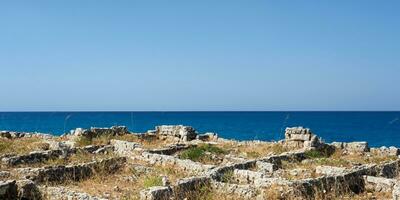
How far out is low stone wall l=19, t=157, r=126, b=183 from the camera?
14867 mm

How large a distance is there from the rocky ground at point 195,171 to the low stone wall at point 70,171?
0.09 ft

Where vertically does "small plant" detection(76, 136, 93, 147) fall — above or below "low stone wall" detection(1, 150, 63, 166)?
above

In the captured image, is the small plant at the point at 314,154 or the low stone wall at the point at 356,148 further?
the low stone wall at the point at 356,148

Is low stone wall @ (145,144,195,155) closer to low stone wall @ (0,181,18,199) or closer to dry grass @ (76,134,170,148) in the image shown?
dry grass @ (76,134,170,148)

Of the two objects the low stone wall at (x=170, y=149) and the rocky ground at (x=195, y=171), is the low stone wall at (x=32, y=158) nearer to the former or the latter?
the rocky ground at (x=195, y=171)

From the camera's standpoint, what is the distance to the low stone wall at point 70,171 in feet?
48.8

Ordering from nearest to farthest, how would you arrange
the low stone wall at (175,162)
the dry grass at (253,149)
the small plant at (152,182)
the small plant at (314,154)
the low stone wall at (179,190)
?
1. the low stone wall at (179,190)
2. the small plant at (152,182)
3. the low stone wall at (175,162)
4. the small plant at (314,154)
5. the dry grass at (253,149)

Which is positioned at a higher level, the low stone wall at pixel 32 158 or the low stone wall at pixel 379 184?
the low stone wall at pixel 32 158

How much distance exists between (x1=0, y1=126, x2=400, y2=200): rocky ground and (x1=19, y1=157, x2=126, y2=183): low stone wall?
0.09 ft

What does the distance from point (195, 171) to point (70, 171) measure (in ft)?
12.7

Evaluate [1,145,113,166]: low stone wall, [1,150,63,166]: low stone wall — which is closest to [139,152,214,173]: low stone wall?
[1,145,113,166]: low stone wall

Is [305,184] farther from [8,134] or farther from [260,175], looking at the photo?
[8,134]

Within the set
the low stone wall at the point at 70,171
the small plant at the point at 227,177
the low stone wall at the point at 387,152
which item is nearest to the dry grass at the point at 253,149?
the low stone wall at the point at 387,152

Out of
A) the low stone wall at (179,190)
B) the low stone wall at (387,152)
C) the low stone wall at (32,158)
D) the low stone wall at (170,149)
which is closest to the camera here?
the low stone wall at (179,190)
